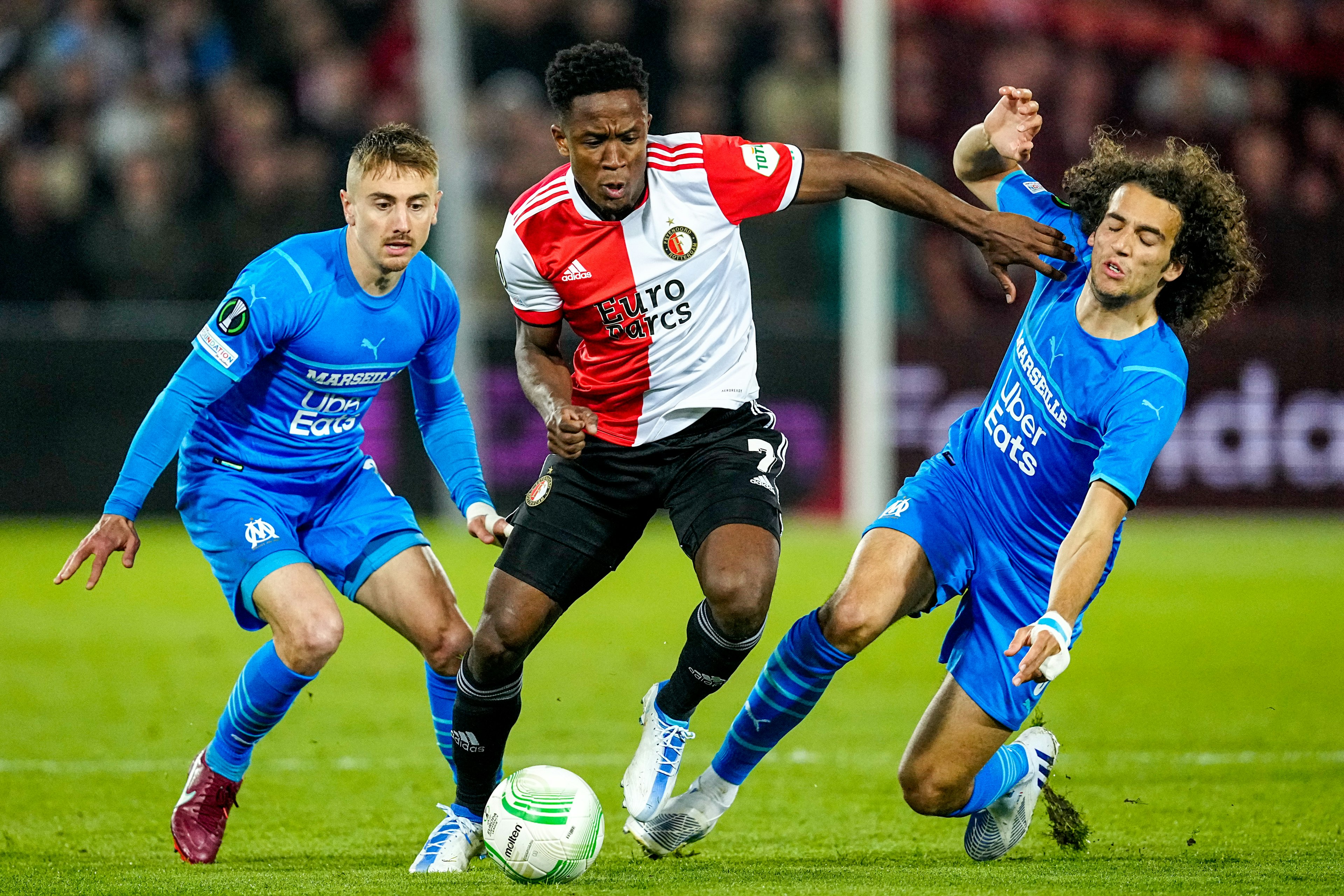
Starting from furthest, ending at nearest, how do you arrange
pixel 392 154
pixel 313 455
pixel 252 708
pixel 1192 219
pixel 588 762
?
pixel 588 762 → pixel 313 455 → pixel 252 708 → pixel 392 154 → pixel 1192 219

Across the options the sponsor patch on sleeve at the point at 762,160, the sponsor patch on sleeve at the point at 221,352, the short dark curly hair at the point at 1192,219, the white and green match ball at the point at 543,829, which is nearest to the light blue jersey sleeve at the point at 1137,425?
the short dark curly hair at the point at 1192,219

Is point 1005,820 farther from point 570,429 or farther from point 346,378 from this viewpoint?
point 346,378

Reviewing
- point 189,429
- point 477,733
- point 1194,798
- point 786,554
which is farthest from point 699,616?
point 786,554

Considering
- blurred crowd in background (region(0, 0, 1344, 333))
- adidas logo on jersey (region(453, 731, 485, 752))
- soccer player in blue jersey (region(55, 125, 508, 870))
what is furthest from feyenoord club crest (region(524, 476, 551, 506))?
blurred crowd in background (region(0, 0, 1344, 333))

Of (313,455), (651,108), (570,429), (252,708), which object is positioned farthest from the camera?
(651,108)

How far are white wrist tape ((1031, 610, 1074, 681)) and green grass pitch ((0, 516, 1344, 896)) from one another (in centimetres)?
70

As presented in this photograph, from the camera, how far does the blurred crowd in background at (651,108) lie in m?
14.3

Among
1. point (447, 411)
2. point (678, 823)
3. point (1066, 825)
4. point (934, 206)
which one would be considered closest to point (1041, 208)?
point (934, 206)

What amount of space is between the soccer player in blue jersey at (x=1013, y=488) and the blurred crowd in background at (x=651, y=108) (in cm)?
896

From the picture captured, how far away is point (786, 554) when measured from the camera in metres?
13.0

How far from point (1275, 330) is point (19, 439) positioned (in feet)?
33.8

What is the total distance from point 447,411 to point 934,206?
1831mm

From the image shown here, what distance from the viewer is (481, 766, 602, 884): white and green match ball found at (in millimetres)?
4848

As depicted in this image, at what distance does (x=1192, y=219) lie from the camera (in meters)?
5.17
